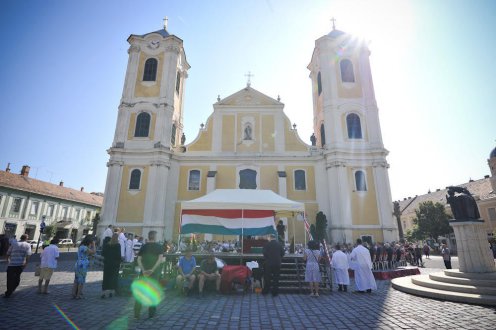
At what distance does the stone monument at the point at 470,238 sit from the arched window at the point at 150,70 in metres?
23.6

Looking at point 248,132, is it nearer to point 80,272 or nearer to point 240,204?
point 240,204

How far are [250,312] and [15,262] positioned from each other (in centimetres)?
603

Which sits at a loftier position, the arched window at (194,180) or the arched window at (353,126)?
the arched window at (353,126)

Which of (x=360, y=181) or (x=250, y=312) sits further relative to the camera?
(x=360, y=181)

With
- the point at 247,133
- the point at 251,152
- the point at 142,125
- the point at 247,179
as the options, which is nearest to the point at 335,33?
the point at 247,133

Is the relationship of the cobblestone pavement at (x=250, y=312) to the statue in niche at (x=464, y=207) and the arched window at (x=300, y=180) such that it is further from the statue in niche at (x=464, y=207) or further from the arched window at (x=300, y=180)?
the arched window at (x=300, y=180)

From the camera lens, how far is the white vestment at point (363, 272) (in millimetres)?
8031

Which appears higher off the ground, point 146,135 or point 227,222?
point 146,135

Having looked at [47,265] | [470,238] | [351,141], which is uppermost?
[351,141]

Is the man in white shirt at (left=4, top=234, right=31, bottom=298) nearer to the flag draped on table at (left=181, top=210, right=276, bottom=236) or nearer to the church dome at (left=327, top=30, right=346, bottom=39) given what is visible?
the flag draped on table at (left=181, top=210, right=276, bottom=236)

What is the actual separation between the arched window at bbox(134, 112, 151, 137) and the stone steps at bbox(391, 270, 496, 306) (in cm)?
2055

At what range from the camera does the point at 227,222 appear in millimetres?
11227

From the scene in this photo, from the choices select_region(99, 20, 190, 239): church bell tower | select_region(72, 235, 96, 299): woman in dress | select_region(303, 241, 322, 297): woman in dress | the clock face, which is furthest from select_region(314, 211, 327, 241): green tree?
the clock face

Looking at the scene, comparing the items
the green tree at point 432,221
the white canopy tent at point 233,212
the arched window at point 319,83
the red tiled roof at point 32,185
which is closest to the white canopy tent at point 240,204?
the white canopy tent at point 233,212
